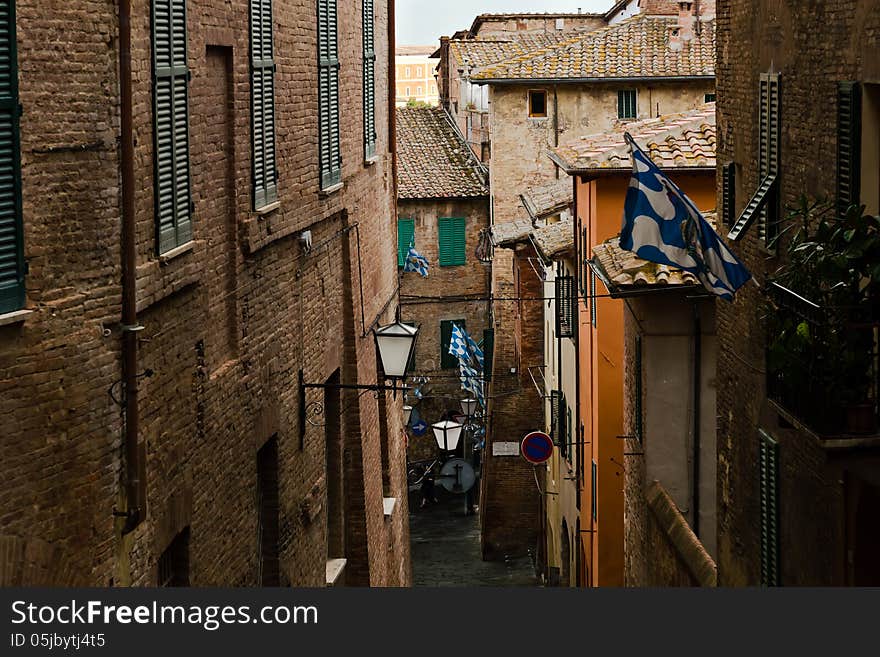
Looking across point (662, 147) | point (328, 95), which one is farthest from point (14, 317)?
point (662, 147)

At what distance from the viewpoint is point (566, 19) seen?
2071 inches

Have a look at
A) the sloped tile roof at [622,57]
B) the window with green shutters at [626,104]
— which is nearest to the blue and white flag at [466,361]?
the window with green shutters at [626,104]

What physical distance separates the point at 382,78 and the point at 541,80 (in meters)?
15.0

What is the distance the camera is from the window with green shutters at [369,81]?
837 inches

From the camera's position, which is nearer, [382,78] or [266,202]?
[266,202]

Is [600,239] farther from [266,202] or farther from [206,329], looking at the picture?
[206,329]

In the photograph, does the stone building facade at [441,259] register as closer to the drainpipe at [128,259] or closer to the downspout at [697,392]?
the downspout at [697,392]

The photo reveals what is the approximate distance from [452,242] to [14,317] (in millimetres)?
36848

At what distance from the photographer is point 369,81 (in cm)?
2156

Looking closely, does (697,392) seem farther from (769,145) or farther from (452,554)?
(452,554)

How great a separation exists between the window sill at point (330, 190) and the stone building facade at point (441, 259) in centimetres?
2544

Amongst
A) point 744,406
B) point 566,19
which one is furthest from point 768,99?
point 566,19

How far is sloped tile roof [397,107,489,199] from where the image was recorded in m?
44.6

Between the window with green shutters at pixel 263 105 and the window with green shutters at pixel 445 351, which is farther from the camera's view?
the window with green shutters at pixel 445 351
